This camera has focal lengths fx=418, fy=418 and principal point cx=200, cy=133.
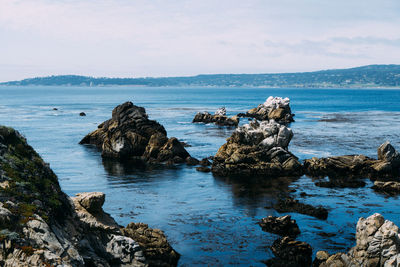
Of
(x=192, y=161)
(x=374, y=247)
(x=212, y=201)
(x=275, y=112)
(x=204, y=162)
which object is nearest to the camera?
(x=374, y=247)

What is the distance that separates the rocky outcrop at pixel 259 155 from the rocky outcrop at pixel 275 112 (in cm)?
6050

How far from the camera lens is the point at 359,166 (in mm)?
51719

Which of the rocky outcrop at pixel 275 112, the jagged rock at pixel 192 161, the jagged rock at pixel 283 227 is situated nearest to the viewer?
the jagged rock at pixel 283 227

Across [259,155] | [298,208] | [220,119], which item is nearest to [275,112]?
[220,119]

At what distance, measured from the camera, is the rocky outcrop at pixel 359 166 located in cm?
5012

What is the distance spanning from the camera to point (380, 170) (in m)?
50.0

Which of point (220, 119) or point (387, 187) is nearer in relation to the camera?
point (387, 187)

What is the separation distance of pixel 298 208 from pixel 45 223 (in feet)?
82.4

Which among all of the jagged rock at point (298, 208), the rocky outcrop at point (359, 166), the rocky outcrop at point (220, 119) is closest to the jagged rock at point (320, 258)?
the jagged rock at point (298, 208)

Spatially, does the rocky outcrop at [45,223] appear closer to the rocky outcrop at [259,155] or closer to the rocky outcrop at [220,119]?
the rocky outcrop at [259,155]

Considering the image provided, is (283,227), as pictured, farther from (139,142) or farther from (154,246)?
(139,142)

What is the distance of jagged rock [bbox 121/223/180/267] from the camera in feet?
83.9

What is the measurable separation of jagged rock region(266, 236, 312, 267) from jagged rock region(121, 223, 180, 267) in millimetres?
6075

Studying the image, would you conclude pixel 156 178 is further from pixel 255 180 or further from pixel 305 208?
pixel 305 208
